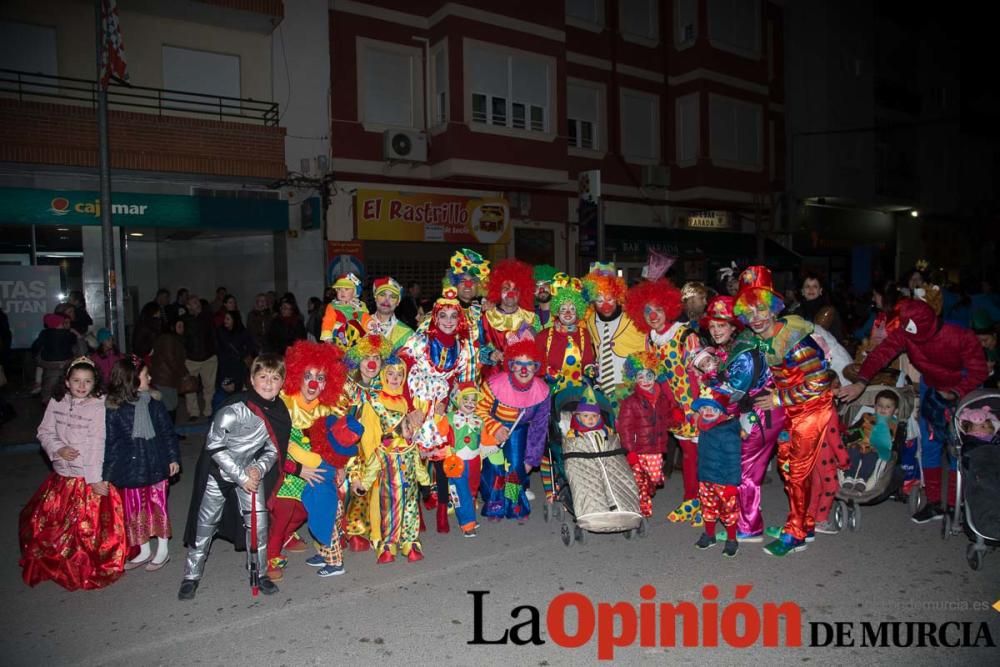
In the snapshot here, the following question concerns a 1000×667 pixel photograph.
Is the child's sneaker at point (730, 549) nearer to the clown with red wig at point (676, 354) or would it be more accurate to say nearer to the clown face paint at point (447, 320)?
the clown with red wig at point (676, 354)

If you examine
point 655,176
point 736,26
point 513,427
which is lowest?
point 513,427

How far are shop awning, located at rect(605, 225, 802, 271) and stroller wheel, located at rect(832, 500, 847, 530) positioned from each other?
13233 mm

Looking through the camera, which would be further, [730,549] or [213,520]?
[730,549]

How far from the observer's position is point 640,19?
20578 mm

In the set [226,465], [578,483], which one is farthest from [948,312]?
[226,465]

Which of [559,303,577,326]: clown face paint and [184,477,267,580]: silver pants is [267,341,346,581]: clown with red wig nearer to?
[184,477,267,580]: silver pants

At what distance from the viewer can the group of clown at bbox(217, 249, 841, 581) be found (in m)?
4.84

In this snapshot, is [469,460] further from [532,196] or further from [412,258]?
[532,196]

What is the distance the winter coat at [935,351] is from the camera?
551 centimetres

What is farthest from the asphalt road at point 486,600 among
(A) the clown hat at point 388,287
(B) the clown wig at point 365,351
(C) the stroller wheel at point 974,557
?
(A) the clown hat at point 388,287

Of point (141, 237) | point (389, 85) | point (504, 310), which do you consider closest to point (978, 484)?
point (504, 310)

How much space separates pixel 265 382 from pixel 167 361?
526 cm

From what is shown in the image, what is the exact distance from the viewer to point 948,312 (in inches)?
348

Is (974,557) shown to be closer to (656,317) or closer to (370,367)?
(656,317)
